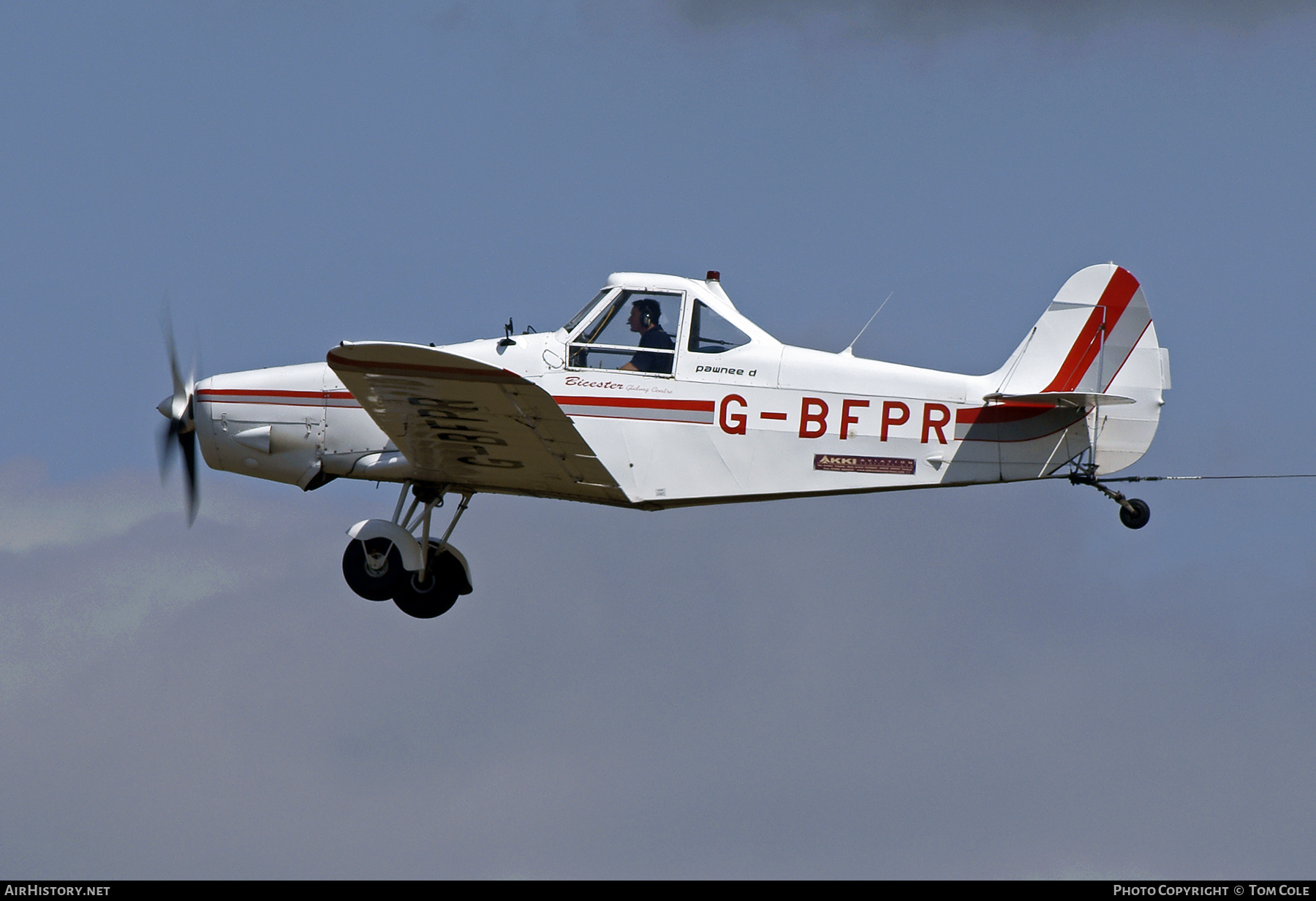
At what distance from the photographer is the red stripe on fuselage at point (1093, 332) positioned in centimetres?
1513

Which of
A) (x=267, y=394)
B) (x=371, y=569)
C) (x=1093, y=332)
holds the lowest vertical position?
(x=371, y=569)

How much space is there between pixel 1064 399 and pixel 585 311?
4.51 meters

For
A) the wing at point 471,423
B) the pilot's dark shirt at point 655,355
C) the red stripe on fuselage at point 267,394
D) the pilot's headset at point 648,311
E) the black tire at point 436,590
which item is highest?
the pilot's headset at point 648,311

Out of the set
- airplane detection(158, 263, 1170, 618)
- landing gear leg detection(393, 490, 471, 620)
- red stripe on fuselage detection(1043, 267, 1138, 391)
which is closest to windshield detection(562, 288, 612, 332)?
airplane detection(158, 263, 1170, 618)

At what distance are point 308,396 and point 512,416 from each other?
8.95 feet

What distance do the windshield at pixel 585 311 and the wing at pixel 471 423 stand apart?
4.46 ft

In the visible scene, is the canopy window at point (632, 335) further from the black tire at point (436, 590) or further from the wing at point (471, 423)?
the black tire at point (436, 590)

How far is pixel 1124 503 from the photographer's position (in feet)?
48.4

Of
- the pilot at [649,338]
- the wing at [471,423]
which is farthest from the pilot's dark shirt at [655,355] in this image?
the wing at [471,423]

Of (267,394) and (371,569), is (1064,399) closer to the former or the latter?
(371,569)

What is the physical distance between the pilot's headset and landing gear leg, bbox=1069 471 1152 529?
4.16 metres

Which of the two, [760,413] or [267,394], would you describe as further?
[267,394]

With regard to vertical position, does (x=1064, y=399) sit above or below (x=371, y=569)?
above

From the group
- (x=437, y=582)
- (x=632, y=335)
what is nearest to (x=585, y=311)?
(x=632, y=335)
